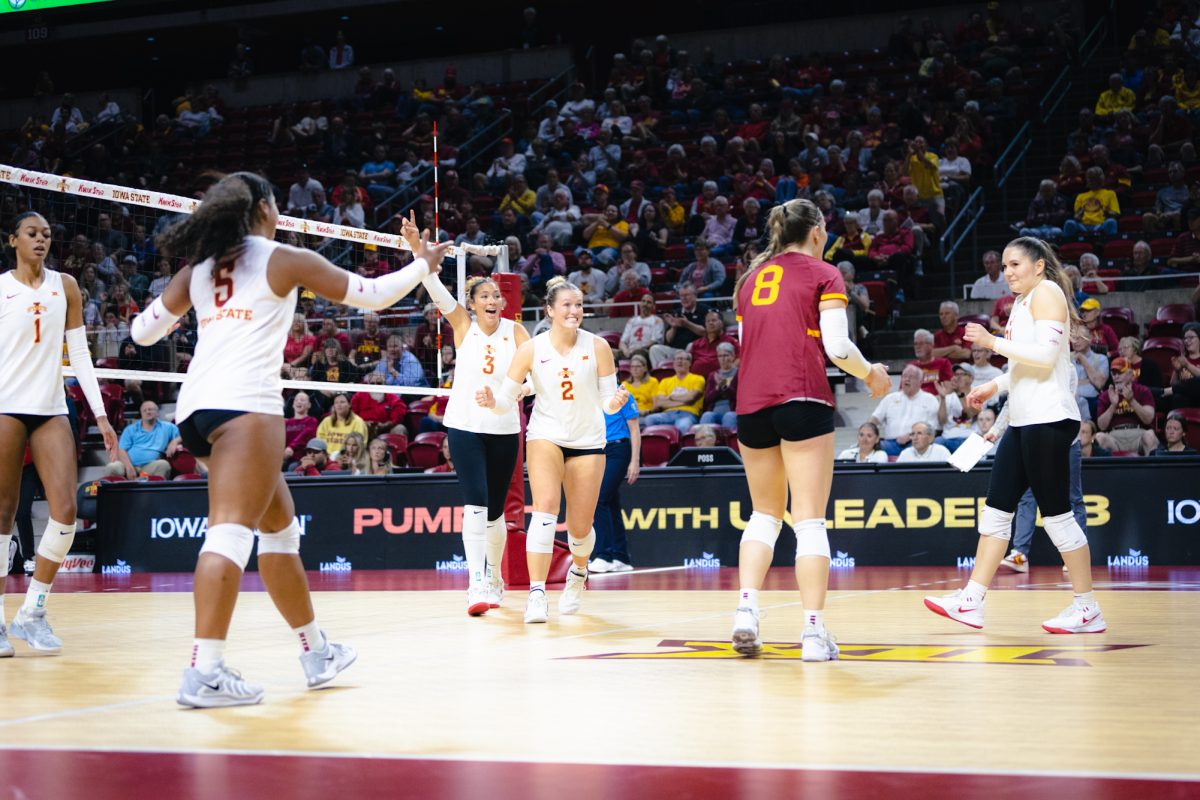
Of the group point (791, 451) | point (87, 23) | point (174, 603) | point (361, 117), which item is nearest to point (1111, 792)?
point (791, 451)

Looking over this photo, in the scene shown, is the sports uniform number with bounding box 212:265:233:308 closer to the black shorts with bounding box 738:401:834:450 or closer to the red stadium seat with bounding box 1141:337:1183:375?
the black shorts with bounding box 738:401:834:450

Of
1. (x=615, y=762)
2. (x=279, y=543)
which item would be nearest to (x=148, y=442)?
(x=279, y=543)

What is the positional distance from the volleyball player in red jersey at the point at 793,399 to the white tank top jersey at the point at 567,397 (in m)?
2.09

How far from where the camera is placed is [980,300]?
49.6 feet

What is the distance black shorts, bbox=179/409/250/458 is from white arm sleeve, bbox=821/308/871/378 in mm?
2350

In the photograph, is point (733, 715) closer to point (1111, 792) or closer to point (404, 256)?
point (1111, 792)

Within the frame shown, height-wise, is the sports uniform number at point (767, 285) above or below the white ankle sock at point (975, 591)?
above

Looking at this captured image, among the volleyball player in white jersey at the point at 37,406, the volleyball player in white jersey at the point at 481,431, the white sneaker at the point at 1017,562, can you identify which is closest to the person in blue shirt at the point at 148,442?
the volleyball player in white jersey at the point at 481,431

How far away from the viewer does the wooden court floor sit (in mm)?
3387

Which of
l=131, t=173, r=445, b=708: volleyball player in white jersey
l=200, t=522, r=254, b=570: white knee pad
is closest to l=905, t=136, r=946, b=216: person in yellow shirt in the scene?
l=131, t=173, r=445, b=708: volleyball player in white jersey

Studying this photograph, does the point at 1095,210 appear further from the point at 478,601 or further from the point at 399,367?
the point at 478,601

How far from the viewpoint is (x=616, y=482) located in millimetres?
11281

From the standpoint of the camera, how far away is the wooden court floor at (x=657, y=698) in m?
3.39

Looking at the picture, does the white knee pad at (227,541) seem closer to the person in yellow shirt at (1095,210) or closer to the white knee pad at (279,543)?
the white knee pad at (279,543)
